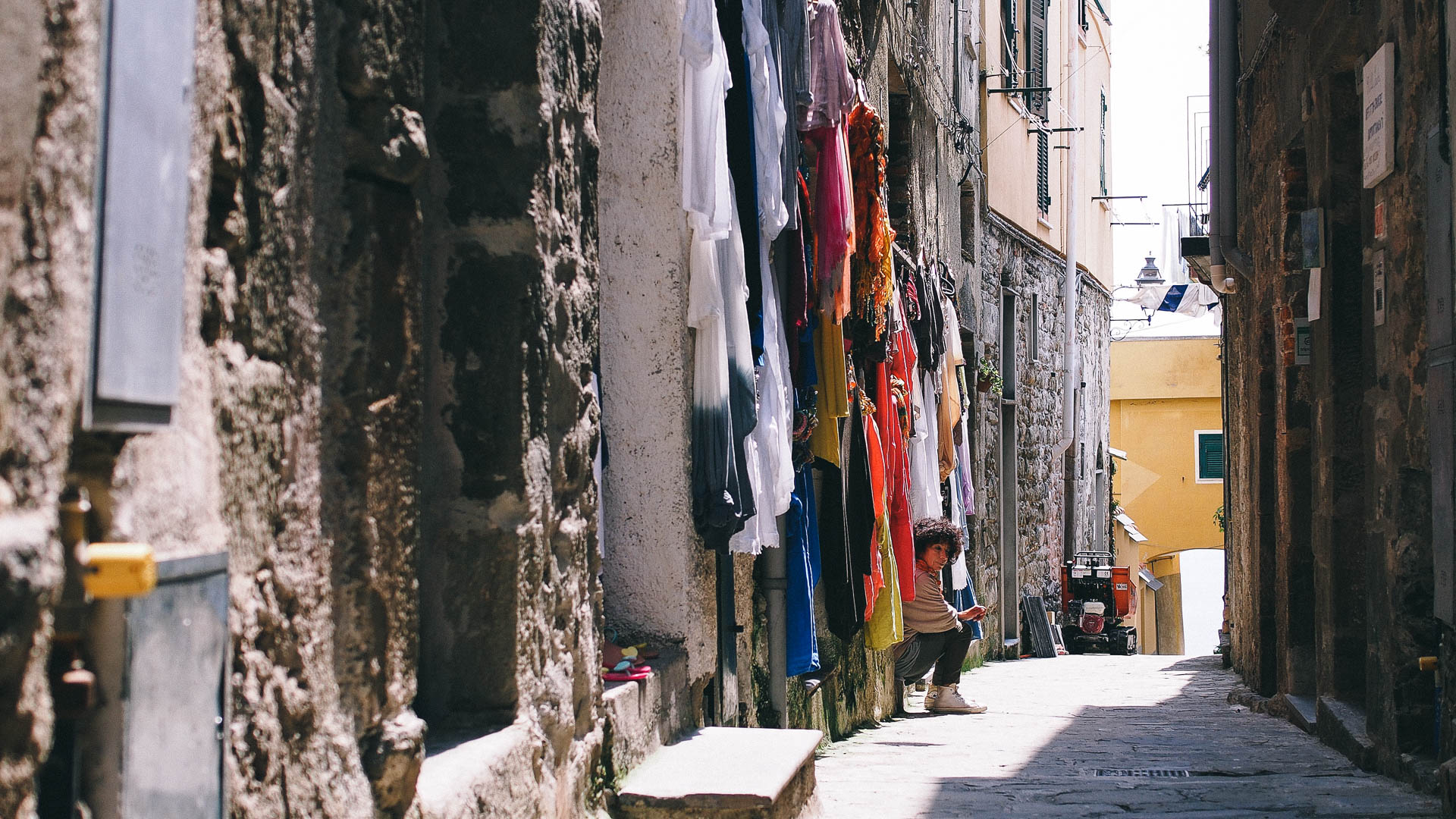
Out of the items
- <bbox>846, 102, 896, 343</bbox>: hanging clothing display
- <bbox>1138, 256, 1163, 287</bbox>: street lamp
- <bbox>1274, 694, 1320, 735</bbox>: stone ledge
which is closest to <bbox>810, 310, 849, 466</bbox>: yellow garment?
<bbox>846, 102, 896, 343</bbox>: hanging clothing display

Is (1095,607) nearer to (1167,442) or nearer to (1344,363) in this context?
(1344,363)

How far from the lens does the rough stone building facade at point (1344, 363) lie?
468cm

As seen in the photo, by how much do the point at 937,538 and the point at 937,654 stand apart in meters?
0.80

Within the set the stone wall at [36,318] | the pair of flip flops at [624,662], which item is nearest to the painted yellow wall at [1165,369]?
the pair of flip flops at [624,662]

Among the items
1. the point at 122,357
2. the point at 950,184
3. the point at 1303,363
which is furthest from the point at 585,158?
the point at 950,184

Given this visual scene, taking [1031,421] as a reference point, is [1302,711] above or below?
below

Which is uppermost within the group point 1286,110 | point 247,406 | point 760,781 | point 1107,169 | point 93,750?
point 1107,169

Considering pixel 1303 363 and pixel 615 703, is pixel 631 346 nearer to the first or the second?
pixel 615 703

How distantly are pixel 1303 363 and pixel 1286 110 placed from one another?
1371 millimetres

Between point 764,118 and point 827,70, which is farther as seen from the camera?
point 827,70

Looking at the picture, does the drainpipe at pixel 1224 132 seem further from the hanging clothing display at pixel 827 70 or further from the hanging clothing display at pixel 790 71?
the hanging clothing display at pixel 790 71

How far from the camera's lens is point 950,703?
8547 mm

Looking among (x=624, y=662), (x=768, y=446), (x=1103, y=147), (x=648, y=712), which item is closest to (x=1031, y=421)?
(x=1103, y=147)

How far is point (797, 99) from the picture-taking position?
17.7ft
